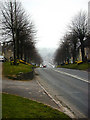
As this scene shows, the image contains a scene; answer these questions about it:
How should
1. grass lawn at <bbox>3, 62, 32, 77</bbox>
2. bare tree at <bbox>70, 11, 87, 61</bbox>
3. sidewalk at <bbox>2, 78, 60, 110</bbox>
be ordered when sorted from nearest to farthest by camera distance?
sidewalk at <bbox>2, 78, 60, 110</bbox>
grass lawn at <bbox>3, 62, 32, 77</bbox>
bare tree at <bbox>70, 11, 87, 61</bbox>

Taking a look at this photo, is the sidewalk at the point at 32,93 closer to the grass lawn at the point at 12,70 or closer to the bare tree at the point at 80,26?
the grass lawn at the point at 12,70

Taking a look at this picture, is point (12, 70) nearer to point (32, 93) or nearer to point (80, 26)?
point (32, 93)

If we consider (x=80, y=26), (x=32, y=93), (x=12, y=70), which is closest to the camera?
(x=32, y=93)

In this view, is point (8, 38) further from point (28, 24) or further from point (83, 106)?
point (83, 106)

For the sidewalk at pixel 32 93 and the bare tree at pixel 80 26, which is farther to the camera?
the bare tree at pixel 80 26

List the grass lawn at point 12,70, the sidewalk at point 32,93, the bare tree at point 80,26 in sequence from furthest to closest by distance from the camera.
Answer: the bare tree at point 80,26 → the grass lawn at point 12,70 → the sidewalk at point 32,93

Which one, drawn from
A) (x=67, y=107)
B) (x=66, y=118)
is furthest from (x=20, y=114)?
(x=67, y=107)

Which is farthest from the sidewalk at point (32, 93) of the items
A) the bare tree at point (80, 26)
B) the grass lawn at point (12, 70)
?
the bare tree at point (80, 26)

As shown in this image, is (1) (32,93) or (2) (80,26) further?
(2) (80,26)

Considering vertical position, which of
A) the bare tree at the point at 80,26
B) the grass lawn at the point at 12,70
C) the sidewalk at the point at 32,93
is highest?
the bare tree at the point at 80,26

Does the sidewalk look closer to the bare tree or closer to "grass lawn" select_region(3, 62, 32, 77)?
"grass lawn" select_region(3, 62, 32, 77)

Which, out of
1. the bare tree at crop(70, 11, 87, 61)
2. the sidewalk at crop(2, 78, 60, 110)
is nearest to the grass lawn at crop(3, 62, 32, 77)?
the sidewalk at crop(2, 78, 60, 110)

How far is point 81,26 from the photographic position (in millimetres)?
47531

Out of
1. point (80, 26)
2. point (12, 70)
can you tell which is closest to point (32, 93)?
point (12, 70)
